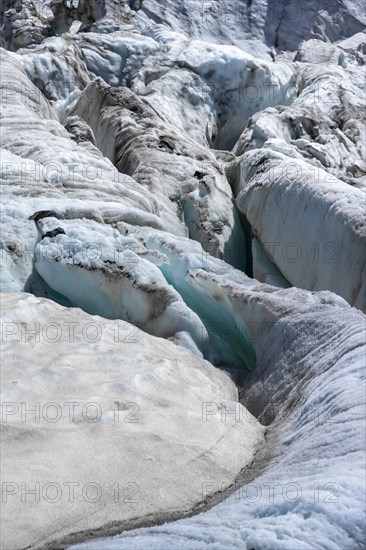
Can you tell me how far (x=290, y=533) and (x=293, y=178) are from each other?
4810 mm

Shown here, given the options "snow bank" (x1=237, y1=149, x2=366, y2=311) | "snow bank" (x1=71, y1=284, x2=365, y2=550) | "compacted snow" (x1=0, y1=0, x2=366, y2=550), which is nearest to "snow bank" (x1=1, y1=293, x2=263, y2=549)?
"compacted snow" (x1=0, y1=0, x2=366, y2=550)

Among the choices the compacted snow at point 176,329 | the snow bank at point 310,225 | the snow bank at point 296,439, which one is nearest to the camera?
the snow bank at point 296,439

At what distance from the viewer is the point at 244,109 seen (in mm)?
10711

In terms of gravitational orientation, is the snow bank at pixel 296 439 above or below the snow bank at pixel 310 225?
above

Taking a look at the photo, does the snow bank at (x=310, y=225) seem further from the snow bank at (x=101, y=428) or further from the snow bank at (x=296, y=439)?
the snow bank at (x=101, y=428)

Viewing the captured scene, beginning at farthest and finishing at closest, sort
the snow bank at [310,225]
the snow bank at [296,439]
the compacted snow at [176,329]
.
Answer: the snow bank at [310,225] → the compacted snow at [176,329] → the snow bank at [296,439]

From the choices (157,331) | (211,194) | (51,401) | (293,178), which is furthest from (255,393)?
(211,194)

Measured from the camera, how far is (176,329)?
403 centimetres

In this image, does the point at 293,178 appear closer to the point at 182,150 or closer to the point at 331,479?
the point at 182,150

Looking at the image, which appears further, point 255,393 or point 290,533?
point 255,393

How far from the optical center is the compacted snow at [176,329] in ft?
7.43

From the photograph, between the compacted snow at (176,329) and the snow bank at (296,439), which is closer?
the snow bank at (296,439)

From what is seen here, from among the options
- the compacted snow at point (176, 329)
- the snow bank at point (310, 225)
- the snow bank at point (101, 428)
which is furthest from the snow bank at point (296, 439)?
the snow bank at point (310, 225)

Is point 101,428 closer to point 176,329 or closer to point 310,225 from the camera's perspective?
point 176,329
